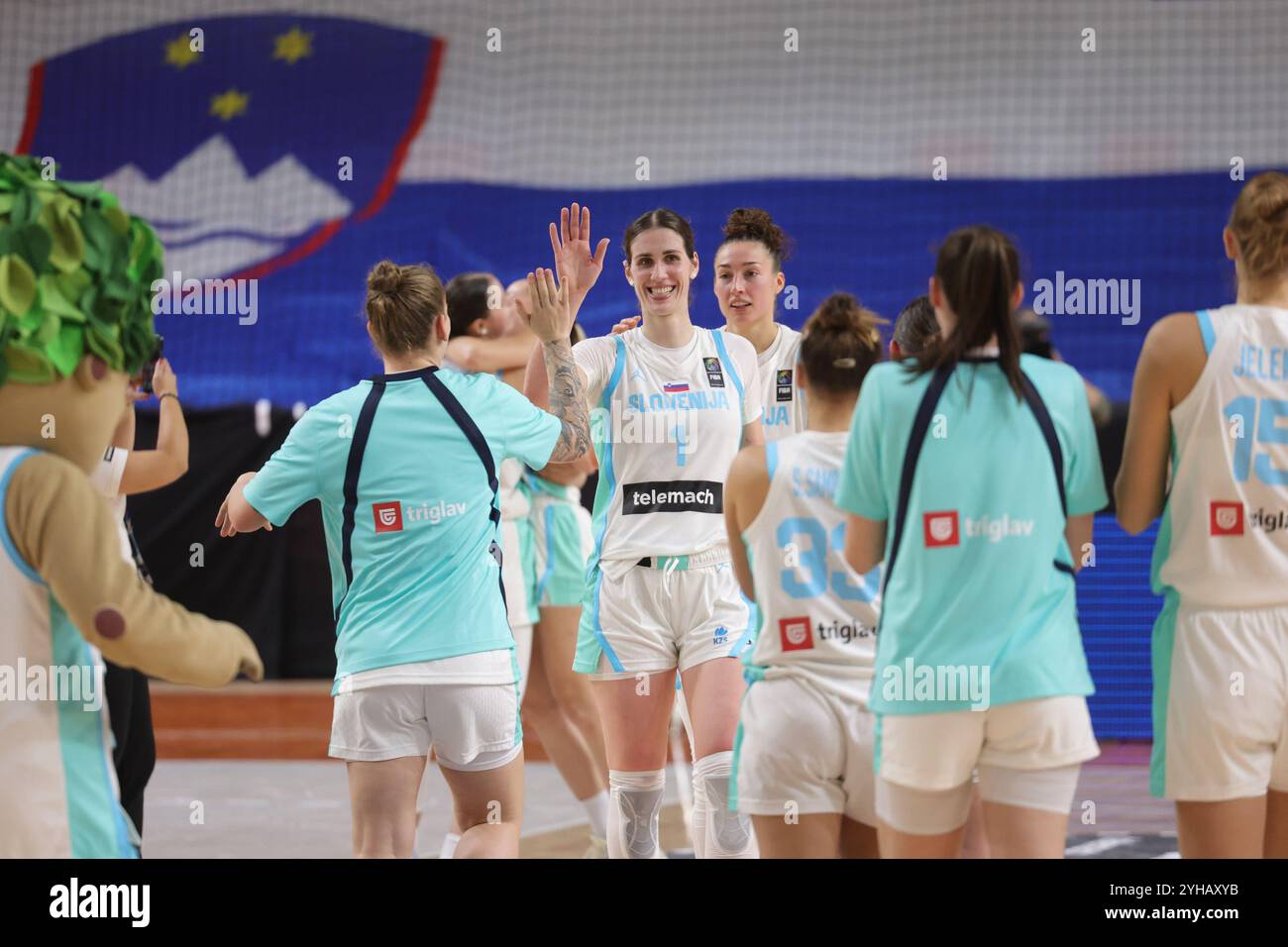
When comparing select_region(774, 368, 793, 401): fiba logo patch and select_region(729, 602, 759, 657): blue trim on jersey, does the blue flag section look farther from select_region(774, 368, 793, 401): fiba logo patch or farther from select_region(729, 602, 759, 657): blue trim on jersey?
select_region(729, 602, 759, 657): blue trim on jersey

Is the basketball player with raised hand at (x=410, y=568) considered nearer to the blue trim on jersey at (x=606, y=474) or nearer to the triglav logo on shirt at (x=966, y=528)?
the blue trim on jersey at (x=606, y=474)

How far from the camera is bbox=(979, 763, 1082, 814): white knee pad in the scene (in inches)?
122

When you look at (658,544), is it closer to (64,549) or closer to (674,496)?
(674,496)

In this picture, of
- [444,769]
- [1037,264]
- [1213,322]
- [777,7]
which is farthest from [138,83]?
[1213,322]

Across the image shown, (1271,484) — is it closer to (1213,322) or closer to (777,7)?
(1213,322)

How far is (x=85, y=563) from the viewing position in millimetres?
2949

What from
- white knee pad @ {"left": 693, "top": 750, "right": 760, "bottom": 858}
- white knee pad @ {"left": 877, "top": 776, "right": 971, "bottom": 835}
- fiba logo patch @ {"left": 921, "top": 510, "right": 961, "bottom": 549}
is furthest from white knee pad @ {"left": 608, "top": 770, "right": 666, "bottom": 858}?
fiba logo patch @ {"left": 921, "top": 510, "right": 961, "bottom": 549}

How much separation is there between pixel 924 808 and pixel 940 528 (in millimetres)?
602

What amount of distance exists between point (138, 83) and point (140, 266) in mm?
9718

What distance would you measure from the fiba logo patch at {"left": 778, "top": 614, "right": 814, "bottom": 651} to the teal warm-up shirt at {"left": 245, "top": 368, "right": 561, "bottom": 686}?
912 mm

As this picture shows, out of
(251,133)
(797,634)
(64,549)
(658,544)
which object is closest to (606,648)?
(658,544)

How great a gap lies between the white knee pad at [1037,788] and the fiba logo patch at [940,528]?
49 cm
